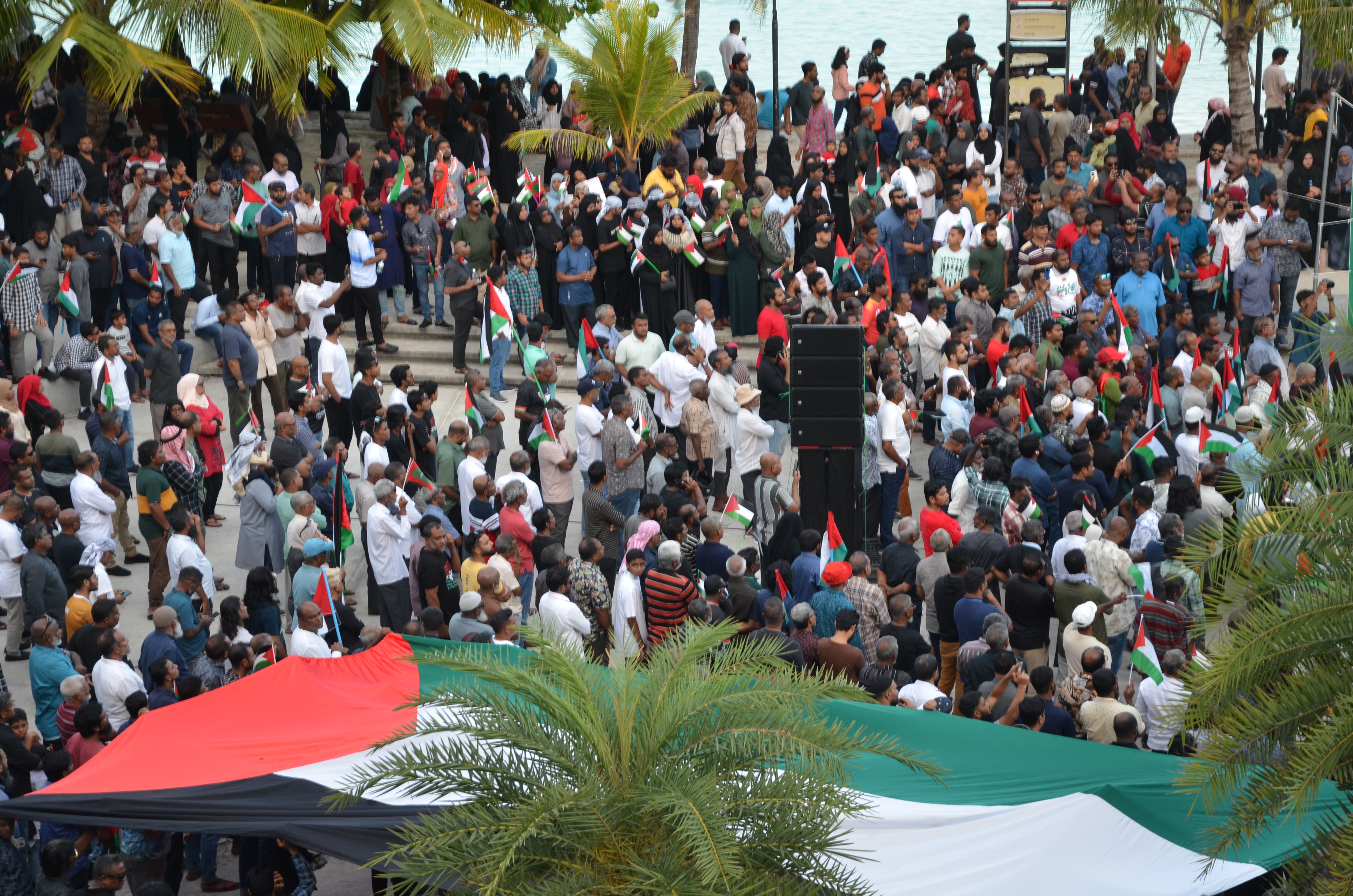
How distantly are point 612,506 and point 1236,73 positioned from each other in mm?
12174

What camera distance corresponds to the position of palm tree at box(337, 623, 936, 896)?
603 centimetres

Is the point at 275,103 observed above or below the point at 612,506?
above

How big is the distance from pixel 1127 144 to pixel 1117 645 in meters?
10.6

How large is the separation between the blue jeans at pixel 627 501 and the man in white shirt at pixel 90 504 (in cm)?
409


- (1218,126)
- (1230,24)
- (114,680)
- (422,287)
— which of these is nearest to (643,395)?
(422,287)

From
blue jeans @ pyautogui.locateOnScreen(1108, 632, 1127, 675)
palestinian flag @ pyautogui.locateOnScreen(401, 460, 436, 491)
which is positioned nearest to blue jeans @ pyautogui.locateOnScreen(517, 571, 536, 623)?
palestinian flag @ pyautogui.locateOnScreen(401, 460, 436, 491)

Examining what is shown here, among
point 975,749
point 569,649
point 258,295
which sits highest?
point 258,295

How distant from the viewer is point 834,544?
12172mm

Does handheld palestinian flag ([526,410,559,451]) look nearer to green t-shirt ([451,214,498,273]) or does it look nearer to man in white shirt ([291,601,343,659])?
man in white shirt ([291,601,343,659])

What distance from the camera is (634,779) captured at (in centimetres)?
629

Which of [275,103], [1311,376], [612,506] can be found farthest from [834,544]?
[275,103]

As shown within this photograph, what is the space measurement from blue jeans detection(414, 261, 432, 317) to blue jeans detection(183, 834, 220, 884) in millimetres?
9638

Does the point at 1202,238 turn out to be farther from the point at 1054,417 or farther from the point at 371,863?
the point at 371,863

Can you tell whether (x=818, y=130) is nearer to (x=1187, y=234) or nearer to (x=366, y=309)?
(x=1187, y=234)
